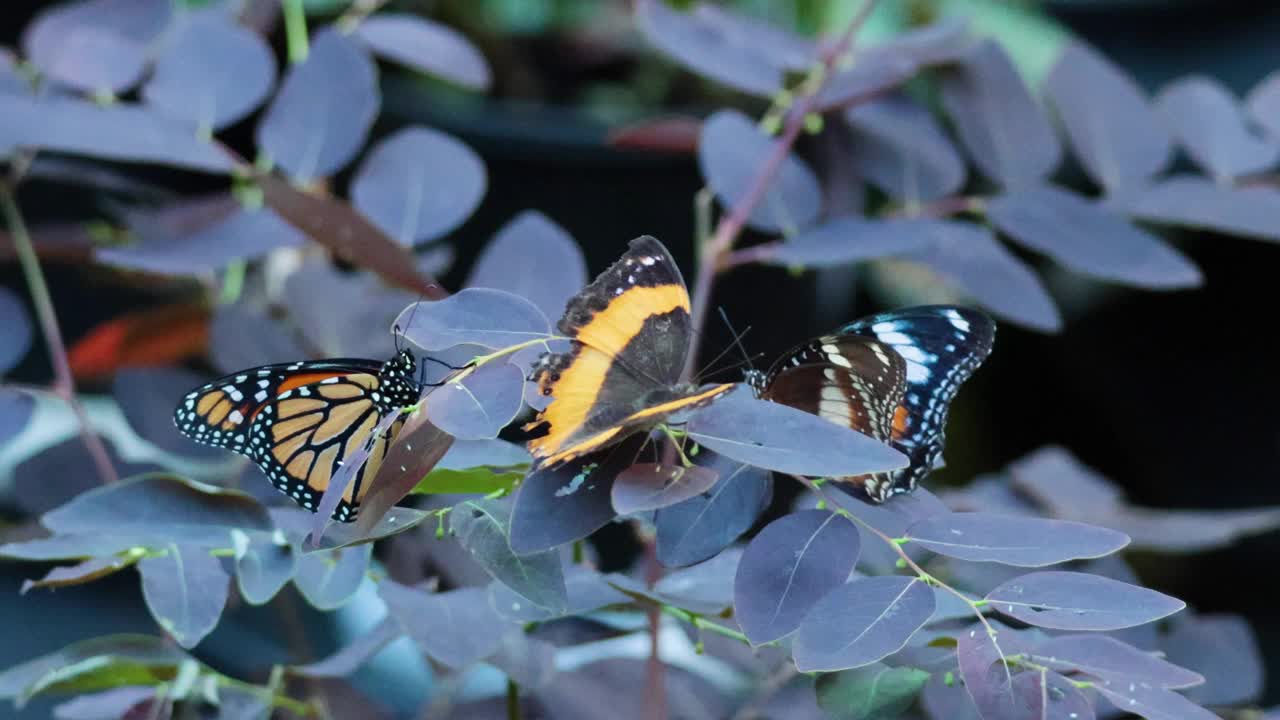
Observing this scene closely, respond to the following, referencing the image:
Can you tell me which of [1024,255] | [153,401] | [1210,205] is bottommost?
[1024,255]

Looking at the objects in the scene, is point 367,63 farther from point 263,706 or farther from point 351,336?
point 263,706

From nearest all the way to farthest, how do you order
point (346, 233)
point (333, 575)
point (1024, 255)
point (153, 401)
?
point (333, 575) → point (346, 233) → point (153, 401) → point (1024, 255)

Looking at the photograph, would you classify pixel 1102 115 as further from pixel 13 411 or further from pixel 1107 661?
pixel 13 411

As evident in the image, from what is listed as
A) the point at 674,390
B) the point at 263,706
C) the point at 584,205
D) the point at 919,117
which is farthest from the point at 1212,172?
the point at 584,205

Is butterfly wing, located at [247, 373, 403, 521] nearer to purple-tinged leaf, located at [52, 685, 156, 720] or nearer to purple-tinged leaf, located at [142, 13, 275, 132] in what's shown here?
purple-tinged leaf, located at [52, 685, 156, 720]

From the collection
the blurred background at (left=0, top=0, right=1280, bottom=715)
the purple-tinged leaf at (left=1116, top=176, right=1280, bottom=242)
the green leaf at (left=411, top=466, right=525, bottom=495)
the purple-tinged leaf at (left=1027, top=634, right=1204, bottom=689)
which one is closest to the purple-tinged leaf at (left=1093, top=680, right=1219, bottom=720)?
the purple-tinged leaf at (left=1027, top=634, right=1204, bottom=689)

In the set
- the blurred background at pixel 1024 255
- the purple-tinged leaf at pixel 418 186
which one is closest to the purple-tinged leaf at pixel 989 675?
the purple-tinged leaf at pixel 418 186

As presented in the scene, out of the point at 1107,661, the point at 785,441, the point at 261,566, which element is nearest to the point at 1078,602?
the point at 1107,661

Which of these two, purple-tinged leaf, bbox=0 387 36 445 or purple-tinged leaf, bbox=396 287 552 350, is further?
purple-tinged leaf, bbox=0 387 36 445
